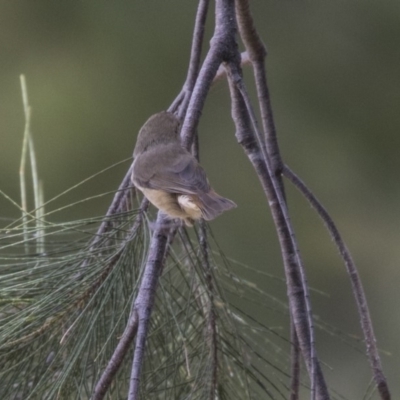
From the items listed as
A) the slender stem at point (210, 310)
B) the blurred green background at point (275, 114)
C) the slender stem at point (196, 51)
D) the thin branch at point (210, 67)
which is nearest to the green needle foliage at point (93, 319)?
the slender stem at point (210, 310)

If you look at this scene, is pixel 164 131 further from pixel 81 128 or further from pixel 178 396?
pixel 81 128

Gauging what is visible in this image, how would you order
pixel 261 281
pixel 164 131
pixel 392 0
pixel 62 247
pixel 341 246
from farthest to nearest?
pixel 261 281, pixel 392 0, pixel 164 131, pixel 341 246, pixel 62 247

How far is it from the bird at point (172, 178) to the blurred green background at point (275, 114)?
1668 mm

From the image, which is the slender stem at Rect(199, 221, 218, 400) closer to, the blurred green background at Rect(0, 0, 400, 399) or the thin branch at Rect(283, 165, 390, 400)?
the thin branch at Rect(283, 165, 390, 400)

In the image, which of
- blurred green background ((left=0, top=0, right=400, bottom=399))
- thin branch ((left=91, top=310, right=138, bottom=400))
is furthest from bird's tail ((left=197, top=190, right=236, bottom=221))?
blurred green background ((left=0, top=0, right=400, bottom=399))

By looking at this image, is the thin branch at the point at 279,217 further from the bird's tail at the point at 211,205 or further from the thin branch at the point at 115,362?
the thin branch at the point at 115,362

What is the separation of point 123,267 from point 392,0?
2119mm

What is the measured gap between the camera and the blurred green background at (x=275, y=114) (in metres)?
3.10

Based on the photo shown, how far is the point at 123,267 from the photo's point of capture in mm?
1089

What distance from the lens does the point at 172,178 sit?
132cm

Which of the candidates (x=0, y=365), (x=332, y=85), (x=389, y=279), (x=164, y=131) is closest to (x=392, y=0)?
(x=332, y=85)

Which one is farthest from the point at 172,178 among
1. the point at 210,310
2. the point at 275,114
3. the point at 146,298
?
the point at 275,114

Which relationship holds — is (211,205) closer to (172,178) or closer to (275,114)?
(172,178)

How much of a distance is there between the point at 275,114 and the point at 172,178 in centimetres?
184
